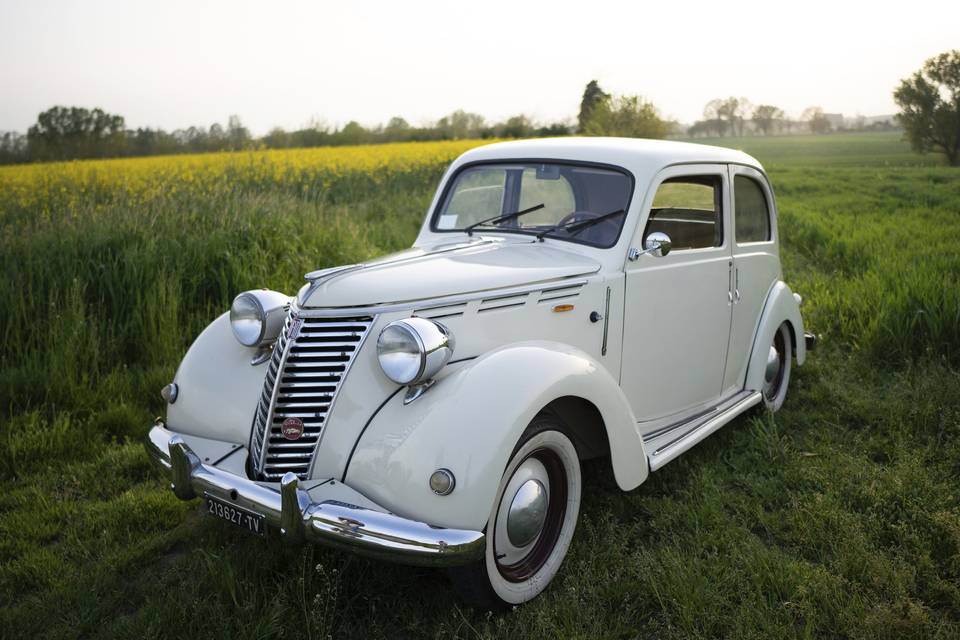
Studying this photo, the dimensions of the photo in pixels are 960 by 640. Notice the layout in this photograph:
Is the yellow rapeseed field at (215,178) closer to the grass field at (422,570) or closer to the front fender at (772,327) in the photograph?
the grass field at (422,570)

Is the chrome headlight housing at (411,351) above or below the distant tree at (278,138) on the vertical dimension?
below

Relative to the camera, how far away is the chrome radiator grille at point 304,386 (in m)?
2.71

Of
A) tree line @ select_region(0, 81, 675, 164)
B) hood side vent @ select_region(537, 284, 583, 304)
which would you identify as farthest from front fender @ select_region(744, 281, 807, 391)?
tree line @ select_region(0, 81, 675, 164)

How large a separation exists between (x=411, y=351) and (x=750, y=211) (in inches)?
115

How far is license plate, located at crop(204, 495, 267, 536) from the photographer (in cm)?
255

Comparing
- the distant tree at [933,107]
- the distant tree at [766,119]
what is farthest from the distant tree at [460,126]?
the distant tree at [933,107]

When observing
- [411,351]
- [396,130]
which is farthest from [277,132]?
[411,351]

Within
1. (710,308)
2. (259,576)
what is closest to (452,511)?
(259,576)

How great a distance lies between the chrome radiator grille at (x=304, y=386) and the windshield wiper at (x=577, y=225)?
1300mm

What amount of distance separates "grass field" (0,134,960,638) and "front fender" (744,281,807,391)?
0.28m

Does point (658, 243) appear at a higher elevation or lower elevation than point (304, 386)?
higher

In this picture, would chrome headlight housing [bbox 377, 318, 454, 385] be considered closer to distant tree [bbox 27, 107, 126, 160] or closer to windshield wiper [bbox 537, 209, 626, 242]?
windshield wiper [bbox 537, 209, 626, 242]

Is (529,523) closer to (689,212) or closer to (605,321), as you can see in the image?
(605,321)

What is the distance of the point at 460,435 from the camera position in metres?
2.43
